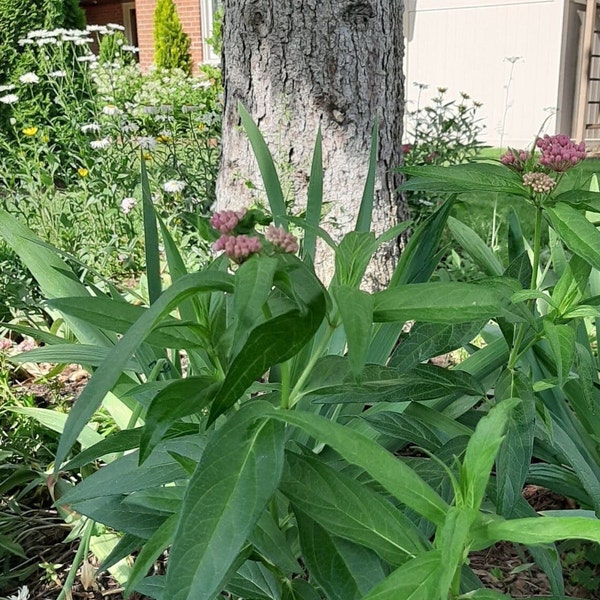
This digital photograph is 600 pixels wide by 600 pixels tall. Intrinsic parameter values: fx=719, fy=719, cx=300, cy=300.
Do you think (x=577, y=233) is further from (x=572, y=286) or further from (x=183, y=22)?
(x=183, y=22)

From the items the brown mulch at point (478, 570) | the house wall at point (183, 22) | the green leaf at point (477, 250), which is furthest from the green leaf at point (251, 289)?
the house wall at point (183, 22)

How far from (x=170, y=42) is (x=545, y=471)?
1156 cm

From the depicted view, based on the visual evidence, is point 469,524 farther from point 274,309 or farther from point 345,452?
point 274,309

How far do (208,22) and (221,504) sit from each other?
12.6 metres

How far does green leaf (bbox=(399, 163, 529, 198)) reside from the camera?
858 millimetres

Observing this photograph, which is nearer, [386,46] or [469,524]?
[469,524]

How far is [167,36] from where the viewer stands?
458 inches

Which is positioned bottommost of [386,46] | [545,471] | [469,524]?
[545,471]

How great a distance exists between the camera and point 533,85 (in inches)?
381

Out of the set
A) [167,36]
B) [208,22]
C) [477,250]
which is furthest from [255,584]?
[208,22]

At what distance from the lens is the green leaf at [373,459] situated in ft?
1.88

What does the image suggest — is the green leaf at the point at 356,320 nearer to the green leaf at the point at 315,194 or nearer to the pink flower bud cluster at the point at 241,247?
the pink flower bud cluster at the point at 241,247

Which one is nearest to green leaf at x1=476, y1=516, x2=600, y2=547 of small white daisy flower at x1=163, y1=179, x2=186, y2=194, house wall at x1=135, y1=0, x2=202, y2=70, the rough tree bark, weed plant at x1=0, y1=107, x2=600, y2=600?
weed plant at x1=0, y1=107, x2=600, y2=600

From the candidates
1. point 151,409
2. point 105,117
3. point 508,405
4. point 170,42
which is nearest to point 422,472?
point 508,405
